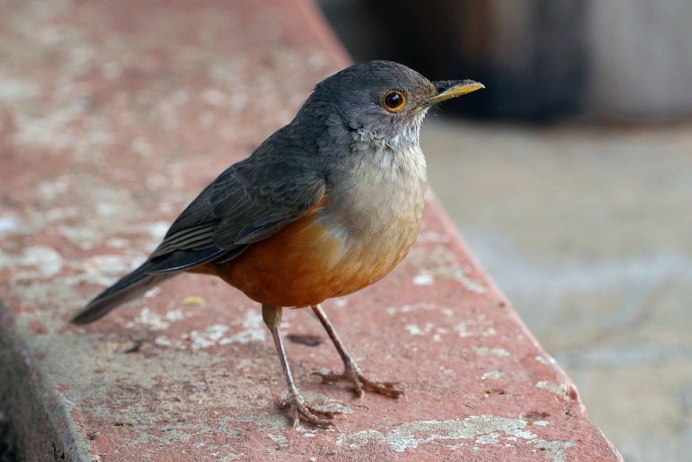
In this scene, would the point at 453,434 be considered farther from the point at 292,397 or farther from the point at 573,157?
the point at 573,157

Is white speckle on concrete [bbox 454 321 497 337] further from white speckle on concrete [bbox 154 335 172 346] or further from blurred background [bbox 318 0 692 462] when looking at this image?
blurred background [bbox 318 0 692 462]

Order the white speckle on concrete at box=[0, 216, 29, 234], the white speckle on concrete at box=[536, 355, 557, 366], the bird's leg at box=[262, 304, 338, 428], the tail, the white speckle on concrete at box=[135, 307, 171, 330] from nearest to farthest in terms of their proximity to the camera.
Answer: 1. the bird's leg at box=[262, 304, 338, 428]
2. the white speckle on concrete at box=[536, 355, 557, 366]
3. the tail
4. the white speckle on concrete at box=[135, 307, 171, 330]
5. the white speckle on concrete at box=[0, 216, 29, 234]

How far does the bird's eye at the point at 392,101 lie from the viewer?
4.08 m

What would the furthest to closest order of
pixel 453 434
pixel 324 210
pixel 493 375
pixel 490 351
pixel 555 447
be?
1. pixel 490 351
2. pixel 493 375
3. pixel 324 210
4. pixel 453 434
5. pixel 555 447

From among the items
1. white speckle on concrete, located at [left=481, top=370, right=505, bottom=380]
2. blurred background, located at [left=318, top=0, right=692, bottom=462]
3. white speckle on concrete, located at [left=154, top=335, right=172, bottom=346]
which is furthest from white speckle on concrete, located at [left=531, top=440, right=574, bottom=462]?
blurred background, located at [left=318, top=0, right=692, bottom=462]

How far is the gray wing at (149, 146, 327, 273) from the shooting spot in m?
3.95

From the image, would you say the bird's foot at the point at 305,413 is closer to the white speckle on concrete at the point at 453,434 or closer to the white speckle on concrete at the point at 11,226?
the white speckle on concrete at the point at 453,434

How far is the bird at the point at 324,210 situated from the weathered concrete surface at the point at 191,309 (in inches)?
7.8

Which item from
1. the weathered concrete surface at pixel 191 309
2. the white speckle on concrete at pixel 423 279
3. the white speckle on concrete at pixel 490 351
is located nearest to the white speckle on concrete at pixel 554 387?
the weathered concrete surface at pixel 191 309

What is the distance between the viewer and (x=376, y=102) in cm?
408

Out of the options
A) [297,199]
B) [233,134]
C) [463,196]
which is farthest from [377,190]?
[463,196]

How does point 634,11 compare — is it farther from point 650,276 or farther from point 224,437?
point 224,437

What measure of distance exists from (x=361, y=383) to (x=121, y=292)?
3.45 ft

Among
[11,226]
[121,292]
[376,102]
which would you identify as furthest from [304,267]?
[11,226]
